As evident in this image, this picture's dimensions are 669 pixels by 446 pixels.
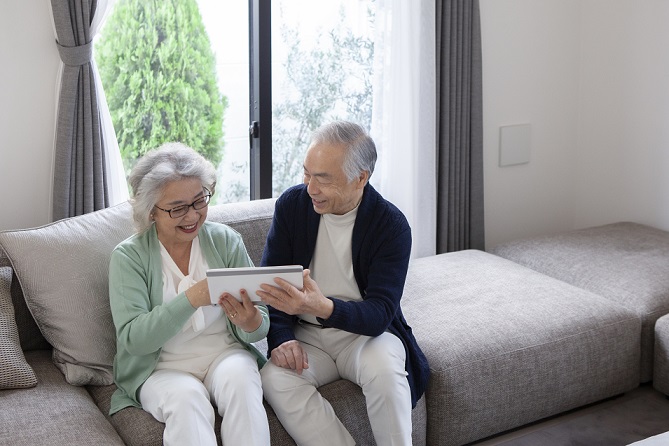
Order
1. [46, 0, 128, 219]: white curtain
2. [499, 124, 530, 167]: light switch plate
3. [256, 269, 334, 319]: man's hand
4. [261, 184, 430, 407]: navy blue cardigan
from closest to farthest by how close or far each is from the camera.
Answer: [256, 269, 334, 319]: man's hand
[261, 184, 430, 407]: navy blue cardigan
[46, 0, 128, 219]: white curtain
[499, 124, 530, 167]: light switch plate

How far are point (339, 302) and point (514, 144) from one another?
199 cm

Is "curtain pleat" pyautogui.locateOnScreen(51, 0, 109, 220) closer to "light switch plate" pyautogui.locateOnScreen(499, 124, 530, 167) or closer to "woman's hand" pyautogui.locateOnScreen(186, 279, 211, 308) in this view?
"woman's hand" pyautogui.locateOnScreen(186, 279, 211, 308)

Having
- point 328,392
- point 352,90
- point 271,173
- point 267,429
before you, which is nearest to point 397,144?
point 352,90

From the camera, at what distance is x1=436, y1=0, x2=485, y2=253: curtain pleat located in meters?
3.74

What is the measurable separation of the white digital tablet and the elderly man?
3cm

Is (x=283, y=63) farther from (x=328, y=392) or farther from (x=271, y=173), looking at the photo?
(x=328, y=392)

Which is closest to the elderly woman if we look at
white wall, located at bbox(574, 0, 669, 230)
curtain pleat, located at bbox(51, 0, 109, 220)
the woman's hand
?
the woman's hand

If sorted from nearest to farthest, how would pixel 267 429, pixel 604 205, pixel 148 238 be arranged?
1. pixel 267 429
2. pixel 148 238
3. pixel 604 205

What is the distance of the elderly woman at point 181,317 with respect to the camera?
90.9 inches

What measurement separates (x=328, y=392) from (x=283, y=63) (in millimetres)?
1636

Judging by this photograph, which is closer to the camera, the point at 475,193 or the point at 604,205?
the point at 475,193

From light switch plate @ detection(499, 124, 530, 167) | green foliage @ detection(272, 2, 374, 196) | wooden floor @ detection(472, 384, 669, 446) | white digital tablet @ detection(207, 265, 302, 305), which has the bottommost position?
wooden floor @ detection(472, 384, 669, 446)

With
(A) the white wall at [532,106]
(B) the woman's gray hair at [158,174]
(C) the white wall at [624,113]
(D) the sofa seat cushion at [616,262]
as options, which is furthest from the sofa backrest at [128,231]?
(C) the white wall at [624,113]

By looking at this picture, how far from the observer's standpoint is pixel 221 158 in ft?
12.2
